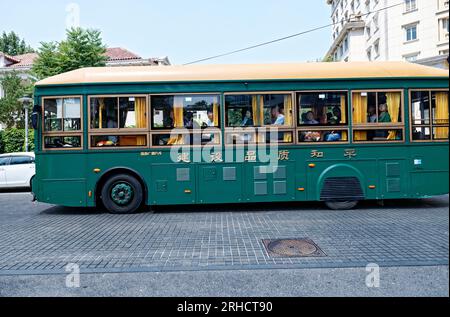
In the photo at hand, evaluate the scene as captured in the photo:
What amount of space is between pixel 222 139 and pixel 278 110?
1.54 m

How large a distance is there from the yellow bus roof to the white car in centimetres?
659

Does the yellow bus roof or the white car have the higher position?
the yellow bus roof

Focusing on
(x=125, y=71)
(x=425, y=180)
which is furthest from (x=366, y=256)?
(x=125, y=71)

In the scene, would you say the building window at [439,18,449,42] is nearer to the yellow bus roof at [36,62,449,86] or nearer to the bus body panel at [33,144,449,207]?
the bus body panel at [33,144,449,207]

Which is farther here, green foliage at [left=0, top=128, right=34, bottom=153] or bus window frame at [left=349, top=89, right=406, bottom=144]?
green foliage at [left=0, top=128, right=34, bottom=153]

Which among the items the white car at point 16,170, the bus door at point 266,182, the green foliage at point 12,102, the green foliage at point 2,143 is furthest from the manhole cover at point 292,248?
the green foliage at point 12,102

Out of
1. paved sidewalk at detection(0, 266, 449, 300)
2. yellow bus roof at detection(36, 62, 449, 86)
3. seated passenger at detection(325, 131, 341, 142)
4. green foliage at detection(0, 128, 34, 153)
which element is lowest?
paved sidewalk at detection(0, 266, 449, 300)

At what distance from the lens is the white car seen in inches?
557

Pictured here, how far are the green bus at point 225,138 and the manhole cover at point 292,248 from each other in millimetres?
2815

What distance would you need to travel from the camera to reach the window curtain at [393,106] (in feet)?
28.7

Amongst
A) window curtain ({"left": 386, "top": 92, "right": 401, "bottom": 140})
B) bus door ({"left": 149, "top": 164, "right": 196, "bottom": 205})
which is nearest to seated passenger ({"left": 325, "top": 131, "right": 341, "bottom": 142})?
window curtain ({"left": 386, "top": 92, "right": 401, "bottom": 140})

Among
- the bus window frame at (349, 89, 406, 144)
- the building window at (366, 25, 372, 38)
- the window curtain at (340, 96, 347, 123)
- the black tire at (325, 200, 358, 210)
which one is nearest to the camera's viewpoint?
the bus window frame at (349, 89, 406, 144)

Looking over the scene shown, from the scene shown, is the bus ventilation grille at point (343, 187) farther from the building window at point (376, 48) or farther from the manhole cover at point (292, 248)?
the building window at point (376, 48)
